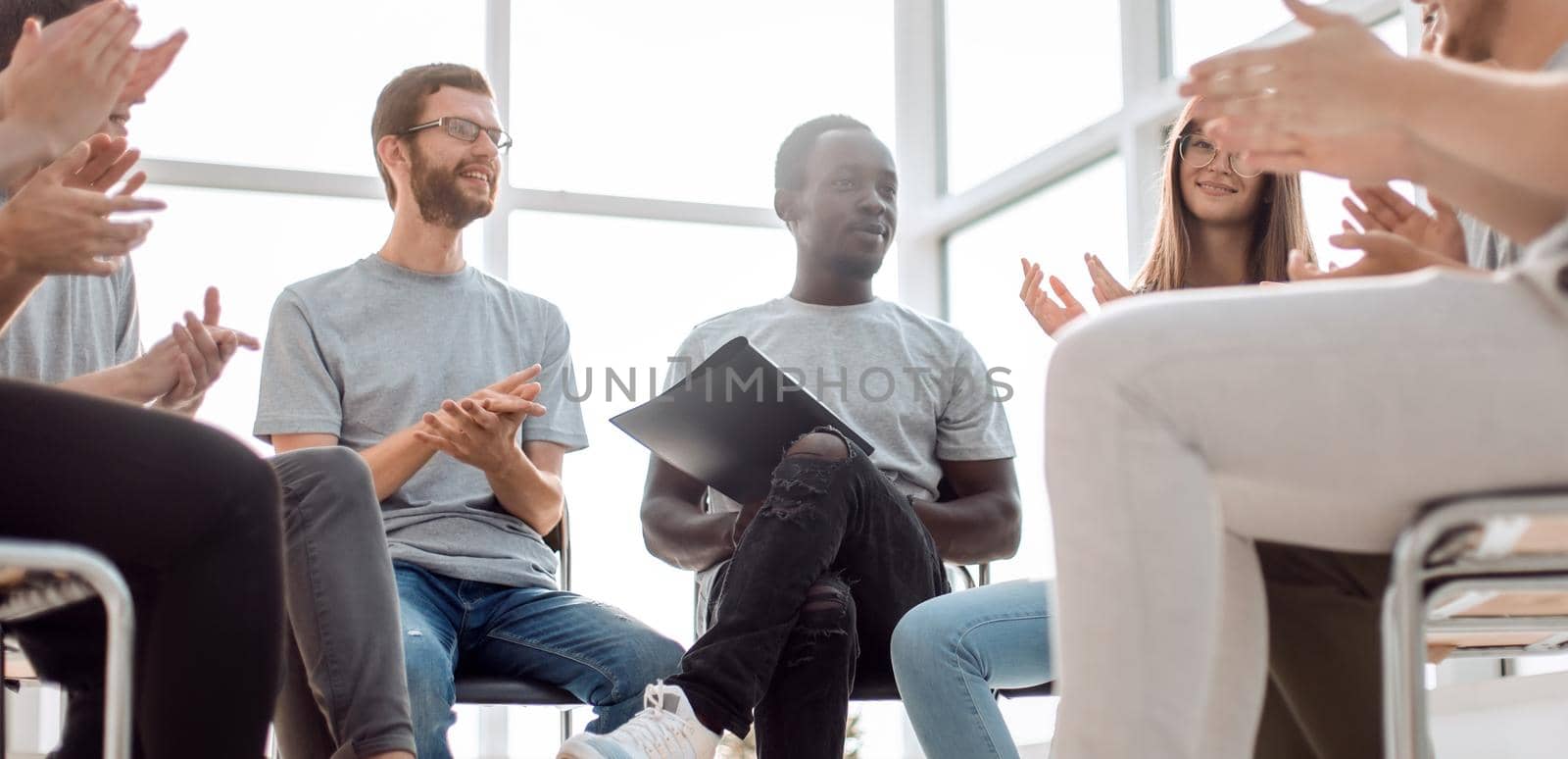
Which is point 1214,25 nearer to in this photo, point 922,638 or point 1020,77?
point 1020,77

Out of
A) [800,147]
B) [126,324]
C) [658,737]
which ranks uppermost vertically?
[800,147]

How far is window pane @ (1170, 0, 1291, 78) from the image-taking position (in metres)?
3.34

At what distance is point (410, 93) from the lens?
9.20 feet

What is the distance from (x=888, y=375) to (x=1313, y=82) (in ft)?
5.98

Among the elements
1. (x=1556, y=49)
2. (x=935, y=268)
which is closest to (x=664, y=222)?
(x=935, y=268)

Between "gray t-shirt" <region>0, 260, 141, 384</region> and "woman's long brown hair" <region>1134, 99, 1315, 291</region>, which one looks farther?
"woman's long brown hair" <region>1134, 99, 1315, 291</region>

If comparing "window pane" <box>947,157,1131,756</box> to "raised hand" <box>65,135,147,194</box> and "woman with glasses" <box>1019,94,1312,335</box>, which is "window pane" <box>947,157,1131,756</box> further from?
"raised hand" <box>65,135,147,194</box>

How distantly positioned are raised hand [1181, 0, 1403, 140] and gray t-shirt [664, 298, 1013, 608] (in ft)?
5.16

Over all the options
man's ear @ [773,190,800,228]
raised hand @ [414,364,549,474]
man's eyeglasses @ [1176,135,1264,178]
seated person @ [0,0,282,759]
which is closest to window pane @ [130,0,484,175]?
man's ear @ [773,190,800,228]

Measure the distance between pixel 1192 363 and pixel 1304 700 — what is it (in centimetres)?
55

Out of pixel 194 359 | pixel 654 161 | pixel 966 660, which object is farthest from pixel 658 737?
pixel 654 161

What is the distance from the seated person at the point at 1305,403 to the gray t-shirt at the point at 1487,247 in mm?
409

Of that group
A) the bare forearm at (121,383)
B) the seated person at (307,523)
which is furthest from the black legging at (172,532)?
the bare forearm at (121,383)

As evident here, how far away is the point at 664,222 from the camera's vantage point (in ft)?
15.3
